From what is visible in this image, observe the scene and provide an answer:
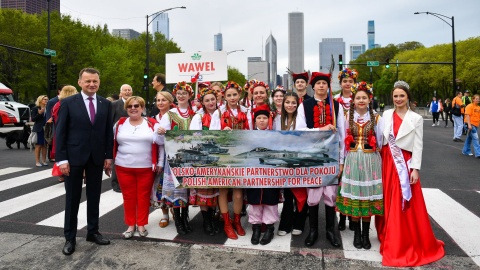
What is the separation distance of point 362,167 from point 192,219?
262 centimetres

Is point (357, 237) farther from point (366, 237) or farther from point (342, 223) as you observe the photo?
point (342, 223)

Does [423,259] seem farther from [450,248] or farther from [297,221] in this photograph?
[297,221]

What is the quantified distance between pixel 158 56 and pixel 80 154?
166 ft

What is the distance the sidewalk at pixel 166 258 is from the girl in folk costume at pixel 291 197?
23.1 inches

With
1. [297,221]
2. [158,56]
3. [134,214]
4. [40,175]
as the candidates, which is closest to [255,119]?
[297,221]

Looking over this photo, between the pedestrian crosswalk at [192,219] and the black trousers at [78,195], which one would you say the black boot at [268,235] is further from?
the black trousers at [78,195]

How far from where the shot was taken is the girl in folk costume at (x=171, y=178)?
5000 millimetres

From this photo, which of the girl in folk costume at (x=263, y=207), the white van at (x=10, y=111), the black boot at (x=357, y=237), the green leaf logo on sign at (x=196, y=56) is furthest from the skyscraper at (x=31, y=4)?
the black boot at (x=357, y=237)

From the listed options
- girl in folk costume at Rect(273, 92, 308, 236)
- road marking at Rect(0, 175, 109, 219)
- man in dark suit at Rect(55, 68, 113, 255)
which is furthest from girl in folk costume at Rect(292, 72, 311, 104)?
road marking at Rect(0, 175, 109, 219)

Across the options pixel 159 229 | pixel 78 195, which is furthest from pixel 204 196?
pixel 78 195

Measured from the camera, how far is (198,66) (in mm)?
8172

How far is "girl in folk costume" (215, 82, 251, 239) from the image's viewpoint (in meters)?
4.89

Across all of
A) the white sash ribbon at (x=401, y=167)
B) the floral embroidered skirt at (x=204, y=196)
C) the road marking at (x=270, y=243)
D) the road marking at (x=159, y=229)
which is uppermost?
the white sash ribbon at (x=401, y=167)

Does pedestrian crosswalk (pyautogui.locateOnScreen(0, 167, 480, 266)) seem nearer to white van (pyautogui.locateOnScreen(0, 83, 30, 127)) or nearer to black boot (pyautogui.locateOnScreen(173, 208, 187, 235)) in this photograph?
black boot (pyautogui.locateOnScreen(173, 208, 187, 235))
